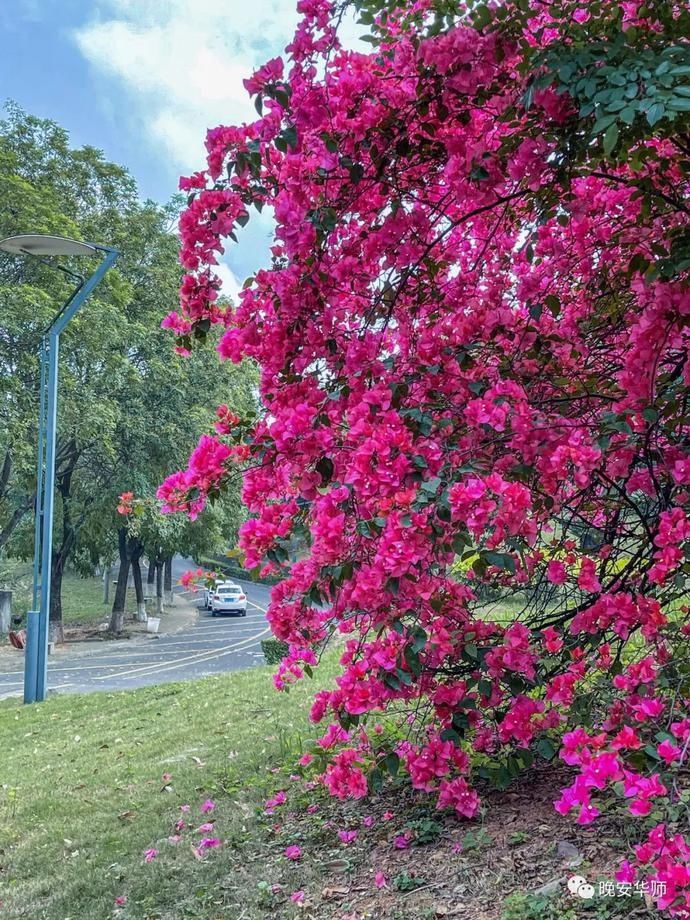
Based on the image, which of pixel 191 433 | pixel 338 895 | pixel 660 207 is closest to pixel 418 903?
pixel 338 895

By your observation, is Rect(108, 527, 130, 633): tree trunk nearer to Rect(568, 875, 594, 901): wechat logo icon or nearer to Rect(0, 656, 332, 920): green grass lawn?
Rect(0, 656, 332, 920): green grass lawn

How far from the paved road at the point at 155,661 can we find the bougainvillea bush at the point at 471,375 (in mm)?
9769

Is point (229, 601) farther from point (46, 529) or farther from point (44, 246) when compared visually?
point (44, 246)

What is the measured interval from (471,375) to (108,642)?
1872 cm

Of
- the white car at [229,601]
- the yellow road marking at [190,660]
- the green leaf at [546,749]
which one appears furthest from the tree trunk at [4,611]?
the green leaf at [546,749]

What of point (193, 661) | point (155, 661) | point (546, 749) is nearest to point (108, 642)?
point (155, 661)

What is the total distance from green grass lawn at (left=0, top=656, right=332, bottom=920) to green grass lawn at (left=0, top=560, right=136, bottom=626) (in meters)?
17.7

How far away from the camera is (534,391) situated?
8.71 ft

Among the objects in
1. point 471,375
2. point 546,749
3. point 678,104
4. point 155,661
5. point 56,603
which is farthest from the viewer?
point 56,603

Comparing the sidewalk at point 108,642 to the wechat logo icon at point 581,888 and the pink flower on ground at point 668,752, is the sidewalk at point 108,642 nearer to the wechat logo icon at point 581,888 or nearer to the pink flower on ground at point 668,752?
the wechat logo icon at point 581,888

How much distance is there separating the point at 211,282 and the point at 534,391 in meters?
1.30

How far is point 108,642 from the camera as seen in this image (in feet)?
62.7

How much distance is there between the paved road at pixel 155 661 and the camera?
1215cm

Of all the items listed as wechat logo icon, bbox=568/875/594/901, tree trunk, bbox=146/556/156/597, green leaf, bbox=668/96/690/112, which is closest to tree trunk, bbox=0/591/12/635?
tree trunk, bbox=146/556/156/597
